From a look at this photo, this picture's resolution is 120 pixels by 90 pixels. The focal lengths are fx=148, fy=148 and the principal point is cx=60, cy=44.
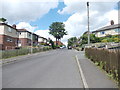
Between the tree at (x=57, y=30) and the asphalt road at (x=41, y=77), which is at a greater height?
the tree at (x=57, y=30)

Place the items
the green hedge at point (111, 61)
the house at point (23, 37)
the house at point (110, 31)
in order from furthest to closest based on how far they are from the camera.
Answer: the house at point (23, 37) → the house at point (110, 31) → the green hedge at point (111, 61)

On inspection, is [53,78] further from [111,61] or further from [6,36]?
[6,36]

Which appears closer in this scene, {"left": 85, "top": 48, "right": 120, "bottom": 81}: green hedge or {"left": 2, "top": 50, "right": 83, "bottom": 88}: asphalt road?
{"left": 85, "top": 48, "right": 120, "bottom": 81}: green hedge

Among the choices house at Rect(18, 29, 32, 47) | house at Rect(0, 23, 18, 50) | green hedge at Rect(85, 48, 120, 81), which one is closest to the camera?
green hedge at Rect(85, 48, 120, 81)

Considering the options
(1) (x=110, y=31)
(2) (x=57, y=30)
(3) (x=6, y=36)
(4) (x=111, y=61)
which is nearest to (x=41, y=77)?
(4) (x=111, y=61)

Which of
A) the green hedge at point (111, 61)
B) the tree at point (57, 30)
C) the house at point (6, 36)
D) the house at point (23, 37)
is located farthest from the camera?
the tree at point (57, 30)

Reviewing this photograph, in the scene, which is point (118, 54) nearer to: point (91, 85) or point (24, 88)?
point (91, 85)

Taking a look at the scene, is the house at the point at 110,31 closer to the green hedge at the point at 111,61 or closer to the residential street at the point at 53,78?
the green hedge at the point at 111,61

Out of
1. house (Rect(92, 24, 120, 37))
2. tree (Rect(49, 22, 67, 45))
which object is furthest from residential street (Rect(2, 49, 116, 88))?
tree (Rect(49, 22, 67, 45))

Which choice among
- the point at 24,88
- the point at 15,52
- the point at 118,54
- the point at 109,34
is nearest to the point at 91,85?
the point at 118,54

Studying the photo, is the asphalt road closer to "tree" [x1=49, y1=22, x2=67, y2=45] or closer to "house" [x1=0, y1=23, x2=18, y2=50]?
"house" [x1=0, y1=23, x2=18, y2=50]

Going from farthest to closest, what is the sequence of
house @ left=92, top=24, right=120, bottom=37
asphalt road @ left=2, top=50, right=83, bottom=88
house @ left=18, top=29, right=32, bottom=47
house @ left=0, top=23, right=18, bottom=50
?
1. house @ left=18, top=29, right=32, bottom=47
2. house @ left=92, top=24, right=120, bottom=37
3. house @ left=0, top=23, right=18, bottom=50
4. asphalt road @ left=2, top=50, right=83, bottom=88

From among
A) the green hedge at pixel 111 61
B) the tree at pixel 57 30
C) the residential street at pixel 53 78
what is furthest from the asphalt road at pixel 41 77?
the tree at pixel 57 30

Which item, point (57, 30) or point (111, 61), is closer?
point (111, 61)
